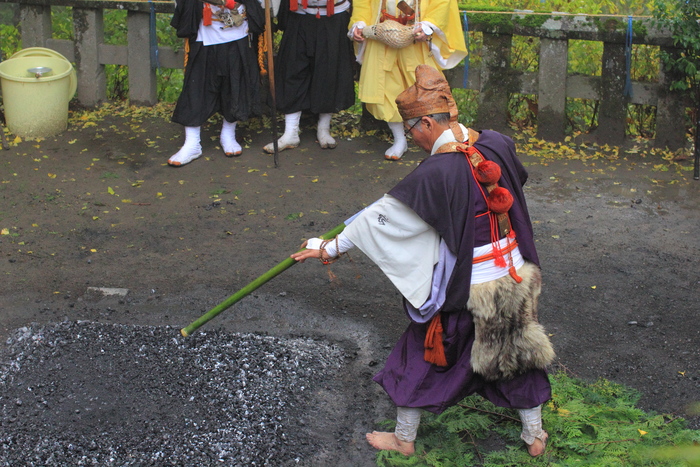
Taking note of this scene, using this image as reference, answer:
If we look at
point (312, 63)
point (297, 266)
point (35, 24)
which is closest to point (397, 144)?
point (312, 63)

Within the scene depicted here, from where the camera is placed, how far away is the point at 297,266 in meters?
5.61

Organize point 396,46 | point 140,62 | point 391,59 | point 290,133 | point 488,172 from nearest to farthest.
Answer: point 488,172 < point 396,46 < point 391,59 < point 290,133 < point 140,62

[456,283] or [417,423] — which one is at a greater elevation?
[456,283]

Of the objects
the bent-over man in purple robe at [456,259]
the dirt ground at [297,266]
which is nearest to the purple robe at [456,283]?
the bent-over man in purple robe at [456,259]

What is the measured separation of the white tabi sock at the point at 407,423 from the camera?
350 cm

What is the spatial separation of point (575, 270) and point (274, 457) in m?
2.82

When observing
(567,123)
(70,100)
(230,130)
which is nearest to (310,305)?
(230,130)

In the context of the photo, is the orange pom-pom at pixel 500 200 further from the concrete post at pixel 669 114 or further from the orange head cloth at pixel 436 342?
the concrete post at pixel 669 114

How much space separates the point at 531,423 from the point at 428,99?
151cm

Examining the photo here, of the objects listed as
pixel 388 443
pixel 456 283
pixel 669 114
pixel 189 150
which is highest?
pixel 669 114

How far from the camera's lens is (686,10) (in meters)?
6.98

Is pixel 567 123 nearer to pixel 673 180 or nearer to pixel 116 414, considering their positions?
pixel 673 180

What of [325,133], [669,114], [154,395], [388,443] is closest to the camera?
[388,443]

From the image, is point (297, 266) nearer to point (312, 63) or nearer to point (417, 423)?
point (417, 423)
